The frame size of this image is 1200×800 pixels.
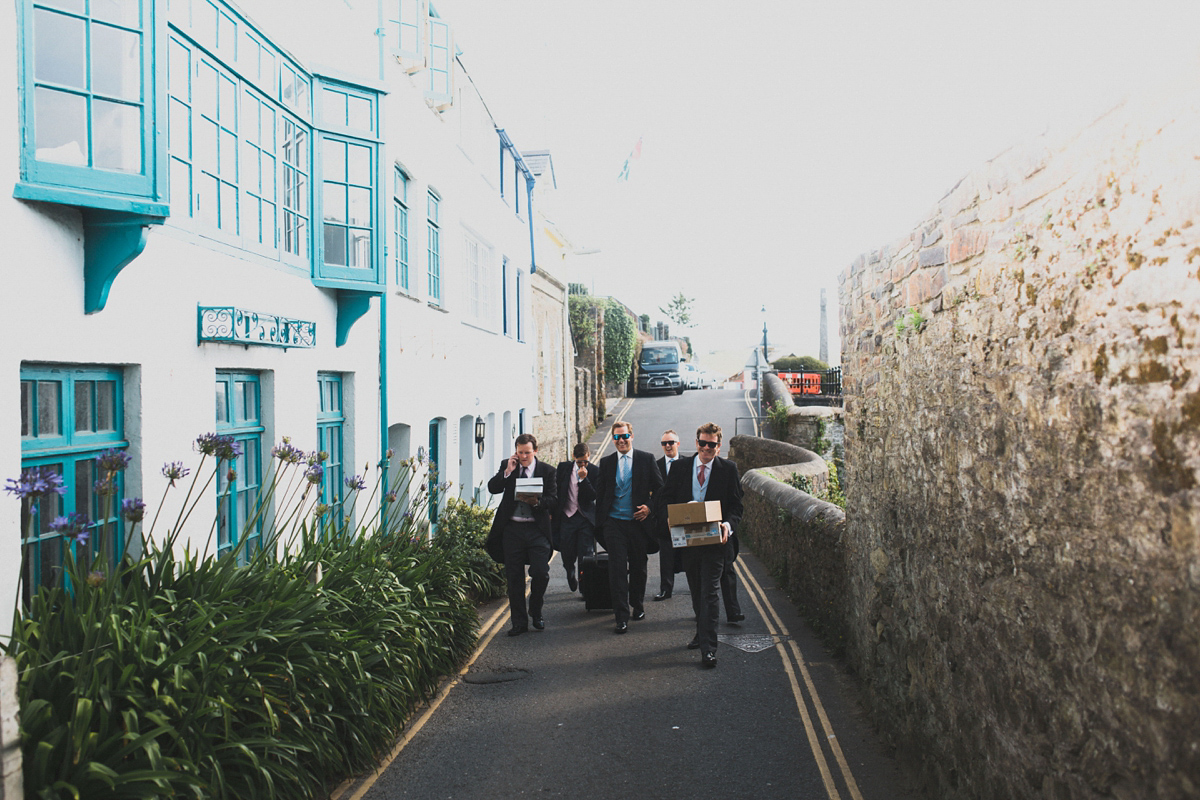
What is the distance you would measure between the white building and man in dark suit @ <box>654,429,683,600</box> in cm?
250

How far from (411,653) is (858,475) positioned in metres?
3.79

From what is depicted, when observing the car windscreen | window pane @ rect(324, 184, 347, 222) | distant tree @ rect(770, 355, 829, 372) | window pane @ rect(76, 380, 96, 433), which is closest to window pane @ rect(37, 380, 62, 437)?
window pane @ rect(76, 380, 96, 433)

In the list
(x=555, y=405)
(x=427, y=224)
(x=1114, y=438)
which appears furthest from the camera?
(x=555, y=405)

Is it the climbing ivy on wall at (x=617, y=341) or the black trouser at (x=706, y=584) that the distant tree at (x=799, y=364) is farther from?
the black trouser at (x=706, y=584)

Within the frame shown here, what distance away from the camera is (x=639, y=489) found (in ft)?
29.0

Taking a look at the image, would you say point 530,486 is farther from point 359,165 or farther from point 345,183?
point 359,165

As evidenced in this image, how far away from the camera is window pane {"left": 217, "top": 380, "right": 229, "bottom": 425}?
23.5 ft

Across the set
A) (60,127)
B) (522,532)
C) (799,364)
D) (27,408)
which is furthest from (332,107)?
(799,364)

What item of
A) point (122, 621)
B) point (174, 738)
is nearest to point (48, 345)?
point (122, 621)

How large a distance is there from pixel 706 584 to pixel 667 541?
1415 mm

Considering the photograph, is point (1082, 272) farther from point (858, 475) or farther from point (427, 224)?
point (427, 224)

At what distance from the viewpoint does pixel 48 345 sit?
4961mm

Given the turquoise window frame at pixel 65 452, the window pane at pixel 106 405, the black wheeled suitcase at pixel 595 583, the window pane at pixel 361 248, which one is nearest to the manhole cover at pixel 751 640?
the black wheeled suitcase at pixel 595 583

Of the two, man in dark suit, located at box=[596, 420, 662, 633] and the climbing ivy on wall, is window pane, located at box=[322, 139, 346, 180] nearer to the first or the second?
man in dark suit, located at box=[596, 420, 662, 633]
